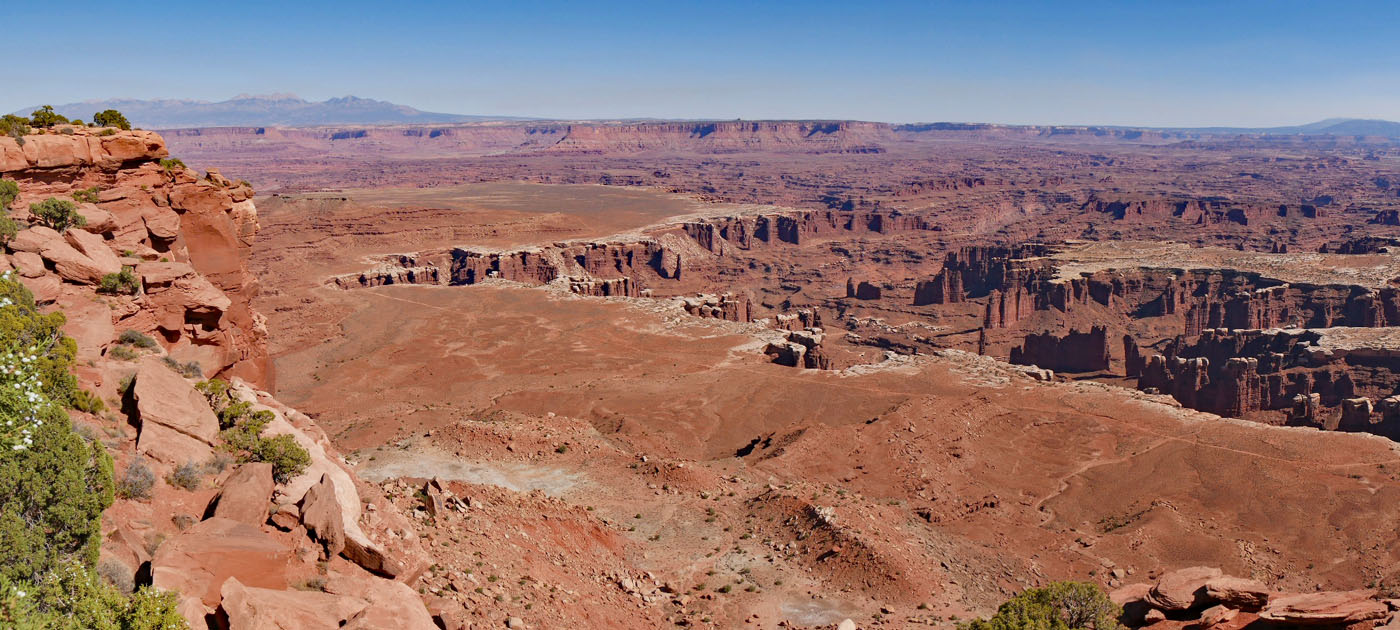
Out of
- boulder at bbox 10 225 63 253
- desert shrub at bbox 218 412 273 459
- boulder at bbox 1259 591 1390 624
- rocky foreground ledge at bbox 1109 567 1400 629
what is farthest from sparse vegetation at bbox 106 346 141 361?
boulder at bbox 1259 591 1390 624

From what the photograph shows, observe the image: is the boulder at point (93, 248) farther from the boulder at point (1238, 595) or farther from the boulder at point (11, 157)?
the boulder at point (1238, 595)

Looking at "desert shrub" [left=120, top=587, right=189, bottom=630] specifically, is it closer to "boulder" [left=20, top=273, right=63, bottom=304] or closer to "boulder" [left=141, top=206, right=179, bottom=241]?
"boulder" [left=20, top=273, right=63, bottom=304]

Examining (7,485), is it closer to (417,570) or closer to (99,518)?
(99,518)

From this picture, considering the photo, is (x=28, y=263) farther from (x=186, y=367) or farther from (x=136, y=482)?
(x=136, y=482)

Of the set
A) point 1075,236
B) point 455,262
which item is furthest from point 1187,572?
point 1075,236

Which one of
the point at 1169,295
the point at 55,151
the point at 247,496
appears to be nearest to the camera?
the point at 247,496

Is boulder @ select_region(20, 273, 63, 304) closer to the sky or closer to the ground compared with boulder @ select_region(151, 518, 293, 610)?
closer to the sky

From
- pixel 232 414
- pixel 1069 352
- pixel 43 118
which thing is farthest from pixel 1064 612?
pixel 1069 352
